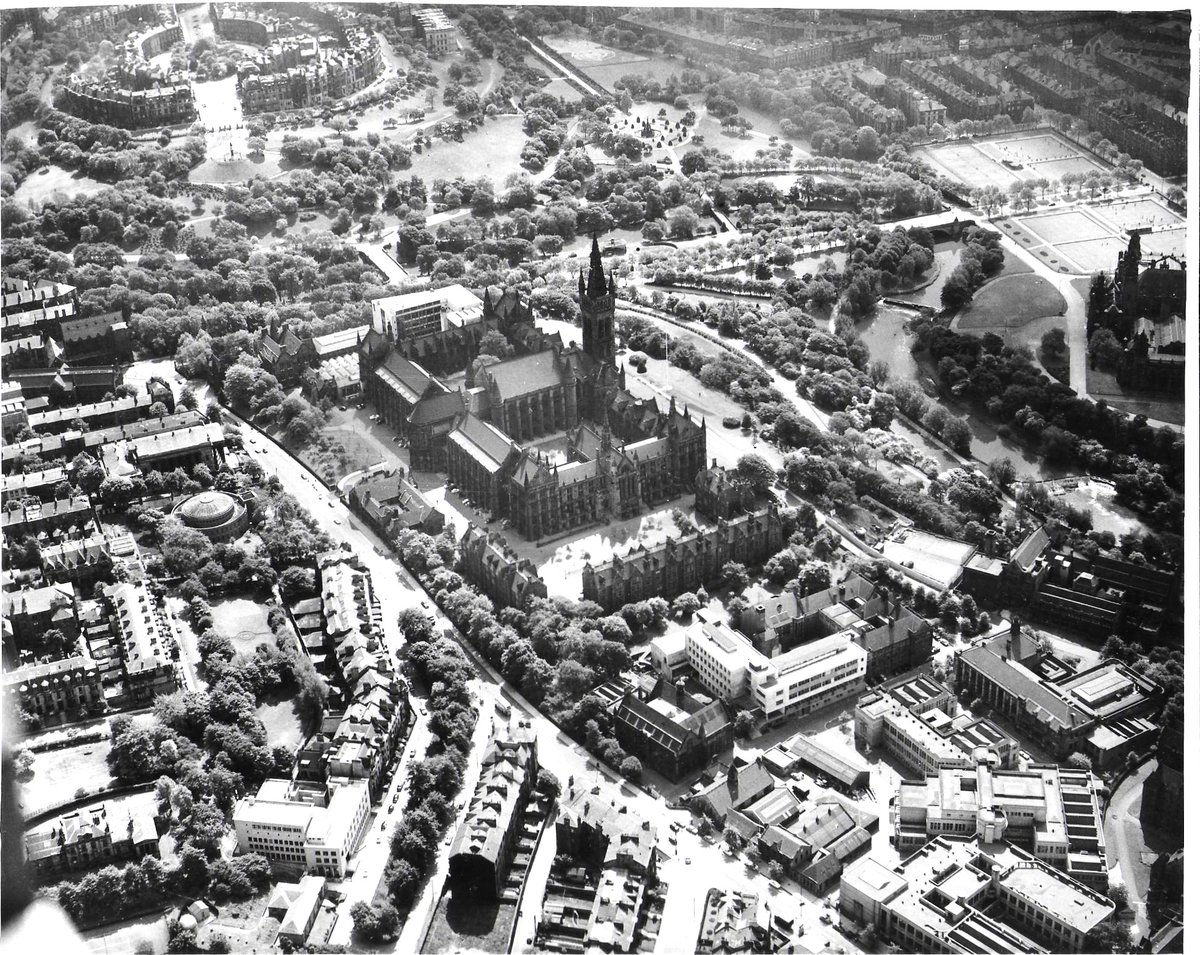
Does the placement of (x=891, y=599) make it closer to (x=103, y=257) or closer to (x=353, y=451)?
(x=353, y=451)

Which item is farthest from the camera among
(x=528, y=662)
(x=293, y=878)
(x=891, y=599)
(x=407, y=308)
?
(x=407, y=308)

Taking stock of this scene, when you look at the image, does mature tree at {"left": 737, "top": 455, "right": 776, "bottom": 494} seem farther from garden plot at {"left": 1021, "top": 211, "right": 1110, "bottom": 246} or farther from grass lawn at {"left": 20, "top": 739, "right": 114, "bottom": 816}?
grass lawn at {"left": 20, "top": 739, "right": 114, "bottom": 816}

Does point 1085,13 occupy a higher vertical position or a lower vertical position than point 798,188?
higher

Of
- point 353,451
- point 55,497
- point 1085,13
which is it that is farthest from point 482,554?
point 1085,13

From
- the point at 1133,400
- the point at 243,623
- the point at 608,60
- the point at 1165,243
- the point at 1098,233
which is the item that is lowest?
the point at 243,623

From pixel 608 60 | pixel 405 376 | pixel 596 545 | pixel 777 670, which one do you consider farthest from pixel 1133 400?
pixel 405 376

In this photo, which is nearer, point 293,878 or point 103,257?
point 293,878

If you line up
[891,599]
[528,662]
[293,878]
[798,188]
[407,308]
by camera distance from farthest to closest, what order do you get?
[798,188] < [407,308] < [891,599] < [528,662] < [293,878]

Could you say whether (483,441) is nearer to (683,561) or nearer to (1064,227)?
(683,561)

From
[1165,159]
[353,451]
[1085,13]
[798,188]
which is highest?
[1085,13]
